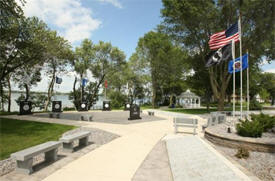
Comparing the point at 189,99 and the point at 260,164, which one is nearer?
the point at 260,164

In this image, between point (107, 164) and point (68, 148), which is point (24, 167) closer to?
point (68, 148)

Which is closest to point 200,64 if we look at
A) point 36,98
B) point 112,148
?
point 112,148

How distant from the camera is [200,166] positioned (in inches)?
161

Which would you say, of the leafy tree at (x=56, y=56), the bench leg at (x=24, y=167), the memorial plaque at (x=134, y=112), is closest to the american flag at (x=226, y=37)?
the memorial plaque at (x=134, y=112)

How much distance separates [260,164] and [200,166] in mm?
1932

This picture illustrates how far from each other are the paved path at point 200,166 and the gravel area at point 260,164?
28.7 inches

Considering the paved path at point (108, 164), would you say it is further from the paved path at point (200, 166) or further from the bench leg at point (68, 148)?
the bench leg at point (68, 148)

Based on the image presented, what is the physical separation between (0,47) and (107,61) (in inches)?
666

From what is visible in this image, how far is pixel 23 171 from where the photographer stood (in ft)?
12.4

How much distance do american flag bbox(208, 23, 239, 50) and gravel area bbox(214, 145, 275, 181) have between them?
21.0 feet

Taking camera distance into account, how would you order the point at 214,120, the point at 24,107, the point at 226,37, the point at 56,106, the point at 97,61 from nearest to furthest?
the point at 226,37 → the point at 214,120 → the point at 24,107 → the point at 56,106 → the point at 97,61

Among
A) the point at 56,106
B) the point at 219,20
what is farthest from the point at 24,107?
the point at 219,20

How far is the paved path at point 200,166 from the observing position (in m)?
3.53

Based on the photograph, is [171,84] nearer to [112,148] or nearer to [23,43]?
[23,43]
